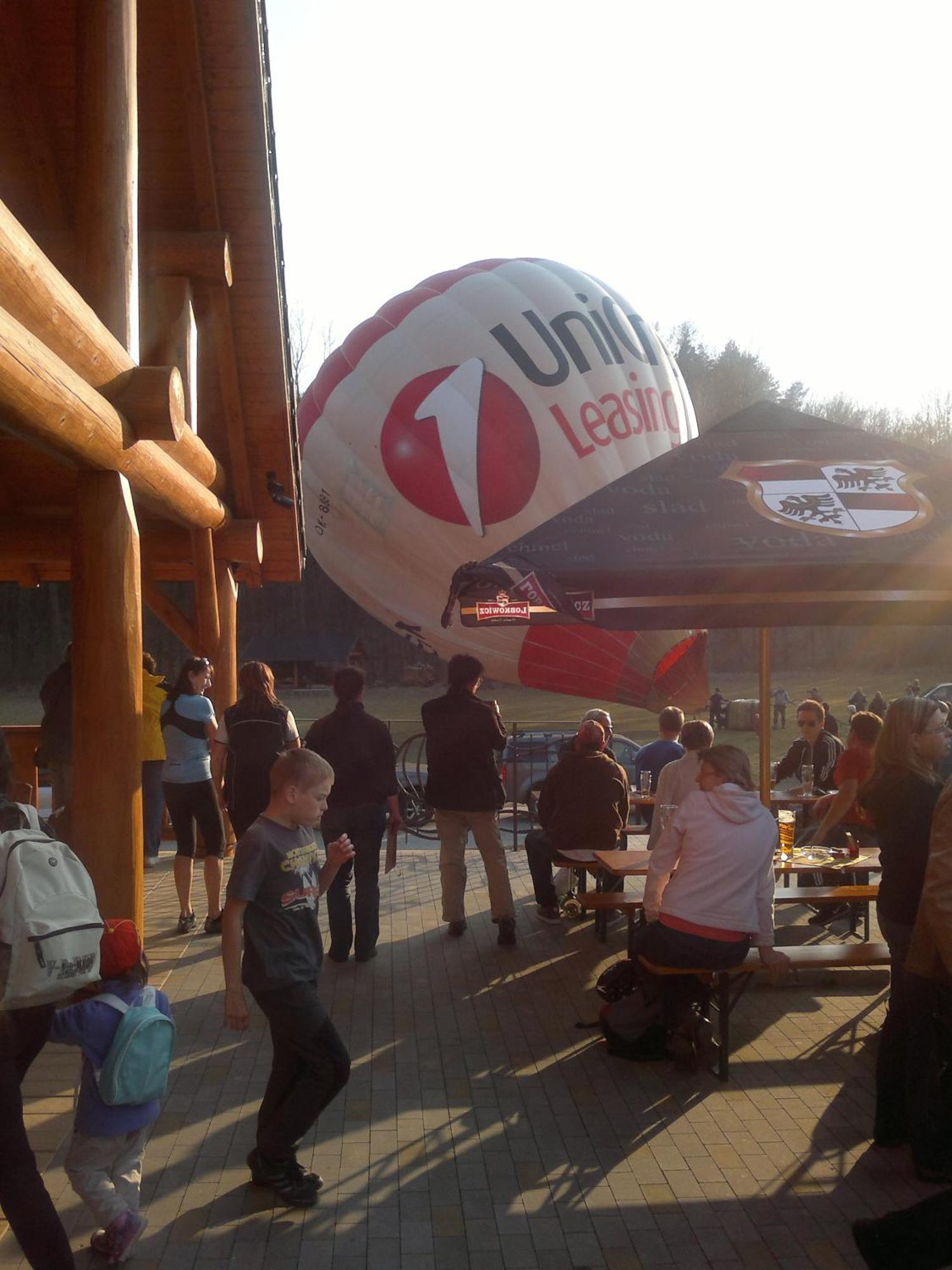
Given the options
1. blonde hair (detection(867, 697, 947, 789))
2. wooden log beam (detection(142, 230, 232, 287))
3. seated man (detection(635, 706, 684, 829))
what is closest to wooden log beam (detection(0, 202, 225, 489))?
wooden log beam (detection(142, 230, 232, 287))

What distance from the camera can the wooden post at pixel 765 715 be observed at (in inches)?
282

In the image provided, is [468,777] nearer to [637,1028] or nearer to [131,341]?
[637,1028]

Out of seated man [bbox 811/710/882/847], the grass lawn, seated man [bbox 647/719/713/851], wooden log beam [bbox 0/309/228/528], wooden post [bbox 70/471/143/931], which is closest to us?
wooden log beam [bbox 0/309/228/528]

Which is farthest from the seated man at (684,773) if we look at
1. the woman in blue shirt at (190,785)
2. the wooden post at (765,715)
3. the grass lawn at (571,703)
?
the grass lawn at (571,703)

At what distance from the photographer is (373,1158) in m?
4.59

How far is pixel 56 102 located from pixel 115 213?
10.6ft

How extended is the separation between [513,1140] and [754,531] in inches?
112

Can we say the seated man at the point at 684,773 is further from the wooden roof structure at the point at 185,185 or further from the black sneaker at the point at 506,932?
the wooden roof structure at the point at 185,185

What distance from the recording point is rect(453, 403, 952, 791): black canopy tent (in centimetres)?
545

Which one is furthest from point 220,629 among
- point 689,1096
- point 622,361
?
point 622,361

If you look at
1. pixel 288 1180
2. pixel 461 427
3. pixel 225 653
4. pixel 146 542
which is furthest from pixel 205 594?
pixel 461 427

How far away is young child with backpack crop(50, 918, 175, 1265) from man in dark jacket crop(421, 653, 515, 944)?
4008 mm

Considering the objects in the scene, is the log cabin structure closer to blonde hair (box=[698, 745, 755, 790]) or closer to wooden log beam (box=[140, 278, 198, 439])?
wooden log beam (box=[140, 278, 198, 439])

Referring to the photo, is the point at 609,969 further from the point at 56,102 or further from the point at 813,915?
the point at 56,102
